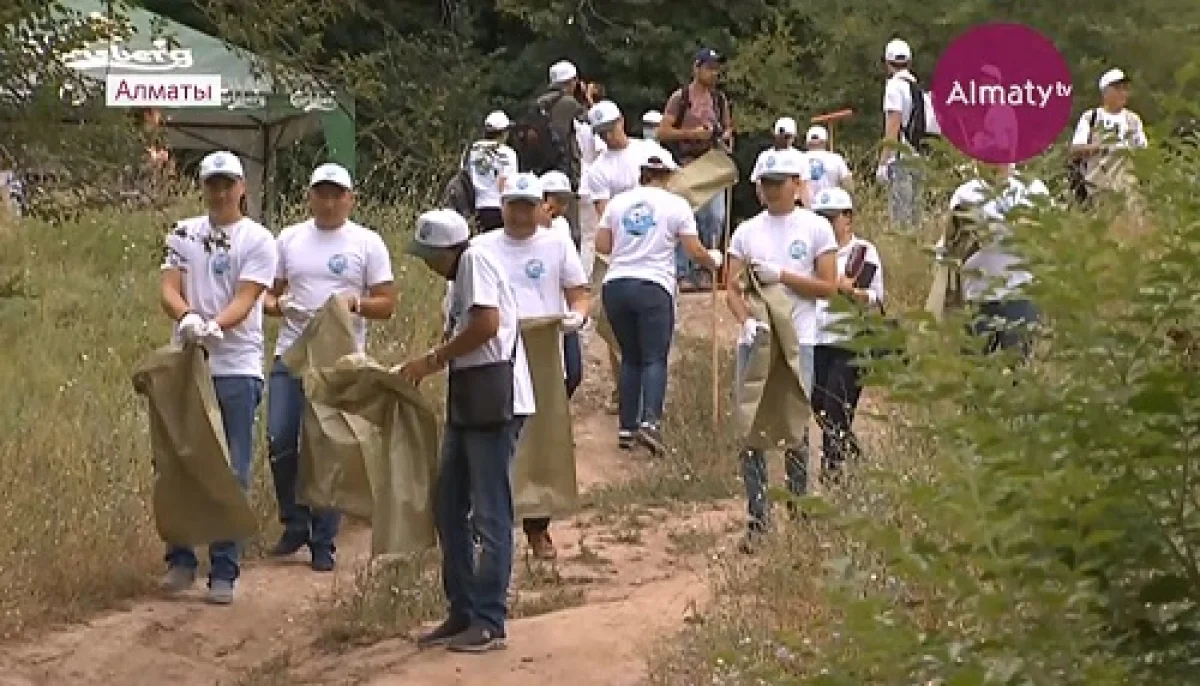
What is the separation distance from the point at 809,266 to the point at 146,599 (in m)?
3.26

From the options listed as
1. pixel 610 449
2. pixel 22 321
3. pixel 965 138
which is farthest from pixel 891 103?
pixel 965 138

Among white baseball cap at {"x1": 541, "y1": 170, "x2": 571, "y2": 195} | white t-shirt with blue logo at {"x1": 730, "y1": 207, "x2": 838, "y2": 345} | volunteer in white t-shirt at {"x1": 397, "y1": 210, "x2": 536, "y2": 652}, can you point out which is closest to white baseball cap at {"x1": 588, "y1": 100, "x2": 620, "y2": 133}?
white baseball cap at {"x1": 541, "y1": 170, "x2": 571, "y2": 195}

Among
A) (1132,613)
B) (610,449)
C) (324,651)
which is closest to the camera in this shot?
(1132,613)

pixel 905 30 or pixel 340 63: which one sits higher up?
pixel 905 30

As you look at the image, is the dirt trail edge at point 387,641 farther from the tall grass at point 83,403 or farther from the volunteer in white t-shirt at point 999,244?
the volunteer in white t-shirt at point 999,244

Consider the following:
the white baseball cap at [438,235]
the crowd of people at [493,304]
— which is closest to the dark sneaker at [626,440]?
the crowd of people at [493,304]

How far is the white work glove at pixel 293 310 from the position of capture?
966 centimetres

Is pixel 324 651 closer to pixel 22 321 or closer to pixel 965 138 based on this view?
pixel 965 138

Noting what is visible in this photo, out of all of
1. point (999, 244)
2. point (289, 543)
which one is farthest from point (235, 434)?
point (999, 244)

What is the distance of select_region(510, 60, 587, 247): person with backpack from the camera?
14938mm

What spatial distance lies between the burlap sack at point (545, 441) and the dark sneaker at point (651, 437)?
2.88 metres

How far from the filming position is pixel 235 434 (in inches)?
370

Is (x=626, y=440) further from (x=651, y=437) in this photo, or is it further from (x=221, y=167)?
(x=221, y=167)

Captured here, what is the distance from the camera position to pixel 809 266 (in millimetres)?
10055
